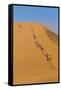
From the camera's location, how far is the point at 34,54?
216cm

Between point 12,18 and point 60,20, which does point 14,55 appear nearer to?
point 12,18

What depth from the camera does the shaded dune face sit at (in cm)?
211

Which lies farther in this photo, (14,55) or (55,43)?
(55,43)

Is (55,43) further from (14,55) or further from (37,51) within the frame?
(14,55)

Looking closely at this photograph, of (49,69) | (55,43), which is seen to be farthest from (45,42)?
(49,69)

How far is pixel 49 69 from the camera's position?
7.27 feet

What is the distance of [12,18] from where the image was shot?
6.86 feet

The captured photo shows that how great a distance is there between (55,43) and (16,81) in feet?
1.55

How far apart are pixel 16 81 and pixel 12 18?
0.50m

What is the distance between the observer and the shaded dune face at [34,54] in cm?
211
